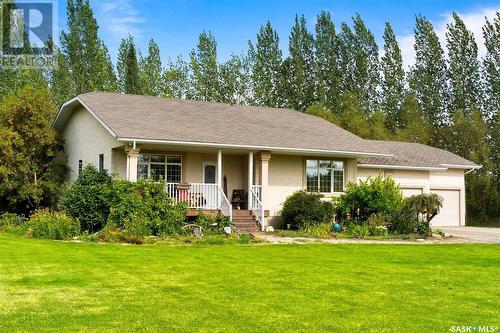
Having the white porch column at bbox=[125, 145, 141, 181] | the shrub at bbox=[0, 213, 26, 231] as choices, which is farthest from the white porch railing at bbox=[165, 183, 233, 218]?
the shrub at bbox=[0, 213, 26, 231]

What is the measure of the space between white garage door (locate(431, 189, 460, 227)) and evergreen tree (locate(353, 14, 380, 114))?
1742 centimetres

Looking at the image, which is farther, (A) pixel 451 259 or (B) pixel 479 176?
(B) pixel 479 176

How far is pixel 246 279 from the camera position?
10070 mm

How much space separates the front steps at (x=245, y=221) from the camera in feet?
73.7

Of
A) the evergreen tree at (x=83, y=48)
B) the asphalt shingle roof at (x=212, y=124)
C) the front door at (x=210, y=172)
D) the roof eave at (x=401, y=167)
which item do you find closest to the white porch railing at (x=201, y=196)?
the asphalt shingle roof at (x=212, y=124)

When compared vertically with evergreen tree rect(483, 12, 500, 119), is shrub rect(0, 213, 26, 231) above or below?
below

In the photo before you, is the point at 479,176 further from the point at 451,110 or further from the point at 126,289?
the point at 126,289

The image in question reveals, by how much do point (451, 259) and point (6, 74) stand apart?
3519cm

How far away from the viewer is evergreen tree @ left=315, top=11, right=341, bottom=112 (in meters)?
47.8

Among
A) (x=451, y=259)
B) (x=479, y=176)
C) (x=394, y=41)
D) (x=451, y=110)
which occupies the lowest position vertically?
(x=451, y=259)

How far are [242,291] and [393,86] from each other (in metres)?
41.4

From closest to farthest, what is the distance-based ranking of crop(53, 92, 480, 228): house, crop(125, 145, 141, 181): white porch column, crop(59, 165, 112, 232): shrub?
crop(59, 165, 112, 232): shrub → crop(125, 145, 141, 181): white porch column → crop(53, 92, 480, 228): house

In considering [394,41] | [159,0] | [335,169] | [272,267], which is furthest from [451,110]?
[272,267]

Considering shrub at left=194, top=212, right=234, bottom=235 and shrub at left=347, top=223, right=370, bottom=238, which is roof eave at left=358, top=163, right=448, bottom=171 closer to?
shrub at left=347, top=223, right=370, bottom=238
